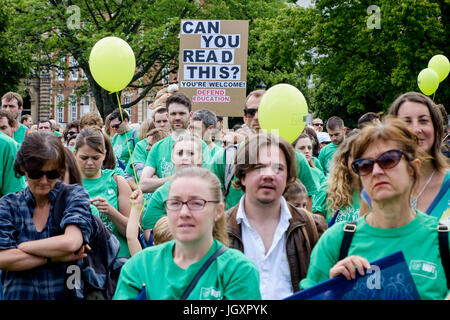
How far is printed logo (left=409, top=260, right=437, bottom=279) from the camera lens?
2.61 meters

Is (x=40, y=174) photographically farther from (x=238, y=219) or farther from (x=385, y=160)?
(x=385, y=160)

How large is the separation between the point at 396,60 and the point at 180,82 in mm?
18305

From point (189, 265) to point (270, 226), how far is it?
0.86 m

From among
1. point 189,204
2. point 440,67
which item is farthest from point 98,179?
point 440,67

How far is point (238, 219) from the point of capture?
11.6 ft

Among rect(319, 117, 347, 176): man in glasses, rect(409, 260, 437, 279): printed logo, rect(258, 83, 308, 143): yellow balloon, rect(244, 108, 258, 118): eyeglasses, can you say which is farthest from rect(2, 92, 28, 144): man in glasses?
rect(409, 260, 437, 279): printed logo

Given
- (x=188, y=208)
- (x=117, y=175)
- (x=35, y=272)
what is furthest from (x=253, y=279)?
(x=117, y=175)

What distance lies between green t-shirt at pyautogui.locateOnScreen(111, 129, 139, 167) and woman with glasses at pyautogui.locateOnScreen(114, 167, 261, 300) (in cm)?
551

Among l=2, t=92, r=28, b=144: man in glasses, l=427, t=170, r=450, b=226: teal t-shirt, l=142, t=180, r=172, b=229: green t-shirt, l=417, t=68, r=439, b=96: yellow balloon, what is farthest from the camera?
l=417, t=68, r=439, b=96: yellow balloon

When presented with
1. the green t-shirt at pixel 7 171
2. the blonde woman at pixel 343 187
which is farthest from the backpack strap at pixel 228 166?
the green t-shirt at pixel 7 171

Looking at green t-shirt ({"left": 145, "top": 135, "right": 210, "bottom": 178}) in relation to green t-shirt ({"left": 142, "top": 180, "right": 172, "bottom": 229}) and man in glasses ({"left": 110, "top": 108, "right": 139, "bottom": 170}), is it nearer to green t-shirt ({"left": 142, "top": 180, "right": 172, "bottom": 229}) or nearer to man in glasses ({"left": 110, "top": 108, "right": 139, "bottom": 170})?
green t-shirt ({"left": 142, "top": 180, "right": 172, "bottom": 229})

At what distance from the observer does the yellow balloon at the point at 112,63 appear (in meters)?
6.28

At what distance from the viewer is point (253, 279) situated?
110 inches

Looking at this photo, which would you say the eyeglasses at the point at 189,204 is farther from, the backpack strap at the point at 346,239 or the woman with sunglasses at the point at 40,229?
the woman with sunglasses at the point at 40,229
